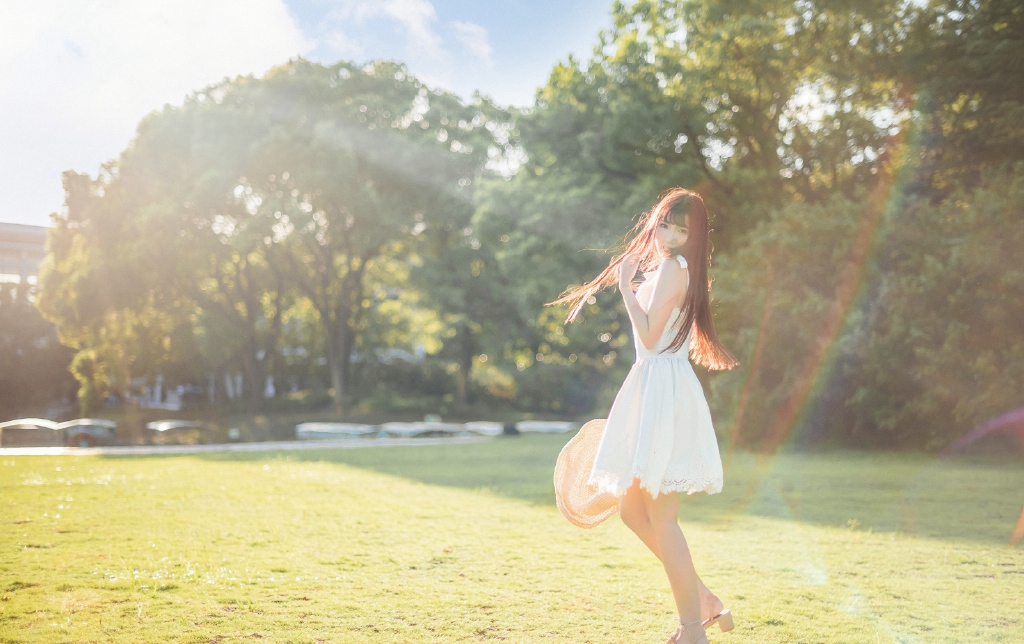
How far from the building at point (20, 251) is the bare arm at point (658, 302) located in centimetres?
4560

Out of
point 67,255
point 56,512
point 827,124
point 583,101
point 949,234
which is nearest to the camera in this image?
point 56,512

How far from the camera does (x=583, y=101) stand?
2486 cm

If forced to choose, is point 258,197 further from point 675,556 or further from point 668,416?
point 675,556

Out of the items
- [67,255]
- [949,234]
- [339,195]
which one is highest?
[339,195]

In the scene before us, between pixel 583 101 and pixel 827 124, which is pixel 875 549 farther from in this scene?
pixel 583 101

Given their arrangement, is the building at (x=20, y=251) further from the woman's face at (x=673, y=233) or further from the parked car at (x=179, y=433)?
the woman's face at (x=673, y=233)

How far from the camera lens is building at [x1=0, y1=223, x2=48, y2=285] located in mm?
42812

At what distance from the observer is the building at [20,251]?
42812 mm

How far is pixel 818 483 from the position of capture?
12438mm

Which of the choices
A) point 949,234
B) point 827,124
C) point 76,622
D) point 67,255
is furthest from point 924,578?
point 67,255

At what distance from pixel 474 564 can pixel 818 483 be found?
25.6 feet

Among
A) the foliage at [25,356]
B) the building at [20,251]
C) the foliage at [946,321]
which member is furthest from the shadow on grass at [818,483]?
the building at [20,251]

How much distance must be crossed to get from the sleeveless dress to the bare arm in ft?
0.20

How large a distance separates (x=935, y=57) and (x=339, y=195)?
22297 mm
